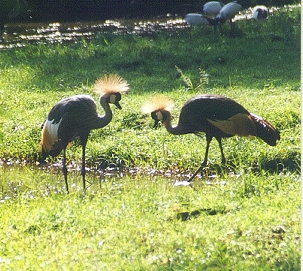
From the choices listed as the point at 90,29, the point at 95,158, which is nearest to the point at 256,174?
the point at 95,158

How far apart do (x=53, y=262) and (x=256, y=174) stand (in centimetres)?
246

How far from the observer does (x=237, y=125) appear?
670 cm

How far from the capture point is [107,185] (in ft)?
22.8

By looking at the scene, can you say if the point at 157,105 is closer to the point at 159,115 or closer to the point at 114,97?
the point at 159,115

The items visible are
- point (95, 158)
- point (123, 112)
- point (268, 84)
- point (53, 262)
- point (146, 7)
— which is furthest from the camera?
point (146, 7)

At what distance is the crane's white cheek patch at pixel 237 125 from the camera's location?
6.69 meters

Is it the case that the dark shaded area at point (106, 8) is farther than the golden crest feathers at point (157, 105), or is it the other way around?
the dark shaded area at point (106, 8)

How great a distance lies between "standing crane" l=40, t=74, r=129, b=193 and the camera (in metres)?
6.76

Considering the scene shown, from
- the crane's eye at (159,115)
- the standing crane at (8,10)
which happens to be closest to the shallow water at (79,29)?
the standing crane at (8,10)

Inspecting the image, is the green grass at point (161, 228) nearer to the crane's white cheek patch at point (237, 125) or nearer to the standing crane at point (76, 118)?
the crane's white cheek patch at point (237, 125)

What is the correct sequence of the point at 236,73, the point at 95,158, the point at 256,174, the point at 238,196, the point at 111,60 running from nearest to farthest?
the point at 238,196 < the point at 256,174 < the point at 95,158 < the point at 236,73 < the point at 111,60

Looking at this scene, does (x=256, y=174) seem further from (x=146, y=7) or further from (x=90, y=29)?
(x=146, y=7)

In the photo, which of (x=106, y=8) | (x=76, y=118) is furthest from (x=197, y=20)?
(x=76, y=118)

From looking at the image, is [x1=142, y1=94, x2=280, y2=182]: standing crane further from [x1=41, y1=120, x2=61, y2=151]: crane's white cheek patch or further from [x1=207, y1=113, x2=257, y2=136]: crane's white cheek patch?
[x1=41, y1=120, x2=61, y2=151]: crane's white cheek patch
